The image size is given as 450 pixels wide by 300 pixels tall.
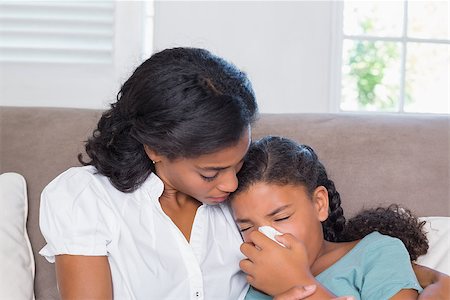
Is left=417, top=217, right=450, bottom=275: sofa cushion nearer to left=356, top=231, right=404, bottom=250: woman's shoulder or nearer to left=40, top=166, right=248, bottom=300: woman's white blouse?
left=356, top=231, right=404, bottom=250: woman's shoulder

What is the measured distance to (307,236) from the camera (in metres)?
1.70

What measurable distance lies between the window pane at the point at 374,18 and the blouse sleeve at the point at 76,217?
206cm

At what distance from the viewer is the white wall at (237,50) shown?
3.00 metres

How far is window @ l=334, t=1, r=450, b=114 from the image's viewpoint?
3.47m

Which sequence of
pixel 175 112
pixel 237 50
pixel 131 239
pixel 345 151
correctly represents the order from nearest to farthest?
pixel 175 112 → pixel 131 239 → pixel 345 151 → pixel 237 50

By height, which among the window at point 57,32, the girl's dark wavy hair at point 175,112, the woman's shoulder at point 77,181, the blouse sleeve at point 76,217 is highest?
the window at point 57,32

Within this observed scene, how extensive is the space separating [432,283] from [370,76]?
77.9 inches

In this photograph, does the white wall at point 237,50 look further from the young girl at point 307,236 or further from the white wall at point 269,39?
the young girl at point 307,236

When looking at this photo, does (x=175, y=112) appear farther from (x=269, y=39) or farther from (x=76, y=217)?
(x=269, y=39)

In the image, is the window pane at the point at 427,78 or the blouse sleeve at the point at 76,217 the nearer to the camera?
the blouse sleeve at the point at 76,217

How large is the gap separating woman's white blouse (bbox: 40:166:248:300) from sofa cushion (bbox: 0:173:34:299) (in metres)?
0.18

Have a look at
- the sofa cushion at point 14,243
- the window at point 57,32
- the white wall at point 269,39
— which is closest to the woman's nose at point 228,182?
the sofa cushion at point 14,243

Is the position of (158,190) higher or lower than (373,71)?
lower

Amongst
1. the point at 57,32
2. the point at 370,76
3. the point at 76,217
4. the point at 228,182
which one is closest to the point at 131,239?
the point at 76,217
